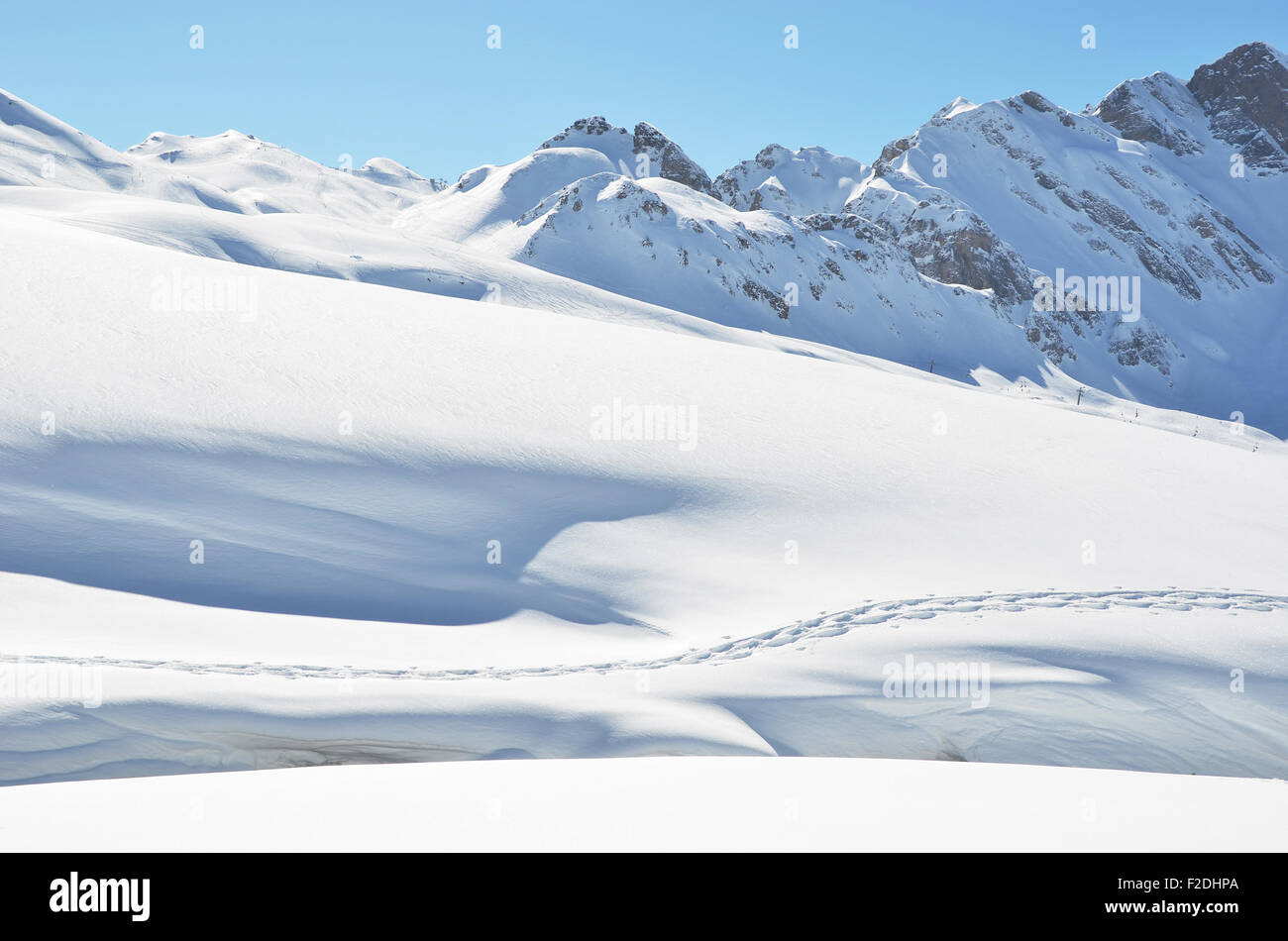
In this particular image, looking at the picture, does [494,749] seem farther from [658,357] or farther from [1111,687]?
[658,357]

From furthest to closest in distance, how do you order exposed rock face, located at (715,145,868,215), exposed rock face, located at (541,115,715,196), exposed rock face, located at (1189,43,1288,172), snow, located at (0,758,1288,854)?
exposed rock face, located at (1189,43,1288,172) < exposed rock face, located at (715,145,868,215) < exposed rock face, located at (541,115,715,196) < snow, located at (0,758,1288,854)

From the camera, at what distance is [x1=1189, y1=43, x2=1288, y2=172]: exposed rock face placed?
161 m

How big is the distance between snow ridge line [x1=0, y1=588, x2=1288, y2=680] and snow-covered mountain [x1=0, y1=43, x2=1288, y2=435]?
32380 mm

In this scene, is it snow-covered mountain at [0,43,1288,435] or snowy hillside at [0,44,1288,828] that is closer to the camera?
snowy hillside at [0,44,1288,828]

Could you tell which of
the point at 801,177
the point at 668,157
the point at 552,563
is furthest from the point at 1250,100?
the point at 552,563

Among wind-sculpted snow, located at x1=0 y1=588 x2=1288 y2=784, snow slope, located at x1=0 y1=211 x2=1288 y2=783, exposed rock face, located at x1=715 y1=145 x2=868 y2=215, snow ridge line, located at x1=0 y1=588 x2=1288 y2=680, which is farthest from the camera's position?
exposed rock face, located at x1=715 y1=145 x2=868 y2=215

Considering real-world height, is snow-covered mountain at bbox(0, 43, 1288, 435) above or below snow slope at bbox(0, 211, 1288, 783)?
above

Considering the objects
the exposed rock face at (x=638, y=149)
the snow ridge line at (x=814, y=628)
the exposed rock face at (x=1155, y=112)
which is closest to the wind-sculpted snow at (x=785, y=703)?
the snow ridge line at (x=814, y=628)

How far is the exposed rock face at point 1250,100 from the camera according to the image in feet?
528

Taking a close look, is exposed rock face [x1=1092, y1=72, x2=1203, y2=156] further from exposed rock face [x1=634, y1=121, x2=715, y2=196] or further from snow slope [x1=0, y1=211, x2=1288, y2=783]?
snow slope [x1=0, y1=211, x2=1288, y2=783]

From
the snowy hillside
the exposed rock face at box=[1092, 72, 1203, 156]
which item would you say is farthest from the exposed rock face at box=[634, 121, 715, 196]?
the snowy hillside

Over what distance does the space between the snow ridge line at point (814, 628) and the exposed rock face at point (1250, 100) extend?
182900mm

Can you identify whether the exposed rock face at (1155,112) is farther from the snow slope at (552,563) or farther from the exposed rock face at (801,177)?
the snow slope at (552,563)

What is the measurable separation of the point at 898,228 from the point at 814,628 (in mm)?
121913
